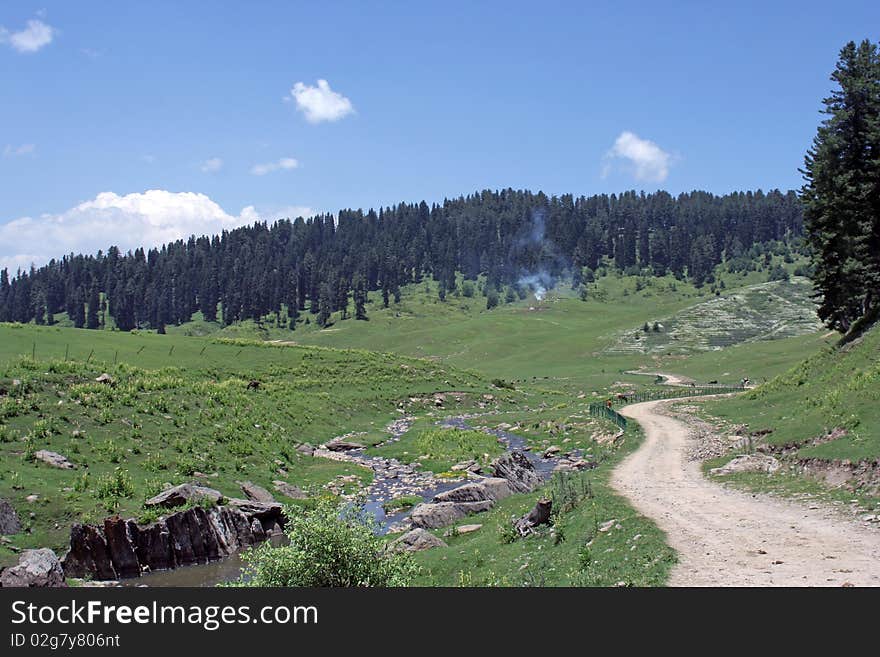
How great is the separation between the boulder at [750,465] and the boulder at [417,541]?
14.6 meters

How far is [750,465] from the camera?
30.7 m

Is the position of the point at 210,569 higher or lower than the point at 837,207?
lower

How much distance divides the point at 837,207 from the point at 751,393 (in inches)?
677

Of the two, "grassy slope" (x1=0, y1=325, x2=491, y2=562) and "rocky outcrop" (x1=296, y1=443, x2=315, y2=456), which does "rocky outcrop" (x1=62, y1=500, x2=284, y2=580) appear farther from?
"rocky outcrop" (x1=296, y1=443, x2=315, y2=456)

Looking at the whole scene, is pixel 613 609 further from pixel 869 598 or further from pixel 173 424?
pixel 173 424

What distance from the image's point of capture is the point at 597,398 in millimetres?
86625

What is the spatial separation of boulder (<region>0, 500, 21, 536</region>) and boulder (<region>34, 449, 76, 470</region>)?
6.40 meters

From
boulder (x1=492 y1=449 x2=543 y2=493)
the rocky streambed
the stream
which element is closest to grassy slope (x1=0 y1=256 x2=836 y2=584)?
the rocky streambed

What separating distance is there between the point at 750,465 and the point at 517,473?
12516 mm

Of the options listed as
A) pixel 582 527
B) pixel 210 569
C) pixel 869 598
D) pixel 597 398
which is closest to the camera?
pixel 869 598

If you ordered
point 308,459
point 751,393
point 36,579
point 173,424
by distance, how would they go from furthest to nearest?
point 751,393, point 308,459, point 173,424, point 36,579

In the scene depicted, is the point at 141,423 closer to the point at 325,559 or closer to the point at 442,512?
the point at 442,512

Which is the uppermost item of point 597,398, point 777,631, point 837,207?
point 837,207

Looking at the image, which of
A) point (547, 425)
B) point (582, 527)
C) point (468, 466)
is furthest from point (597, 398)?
point (582, 527)
